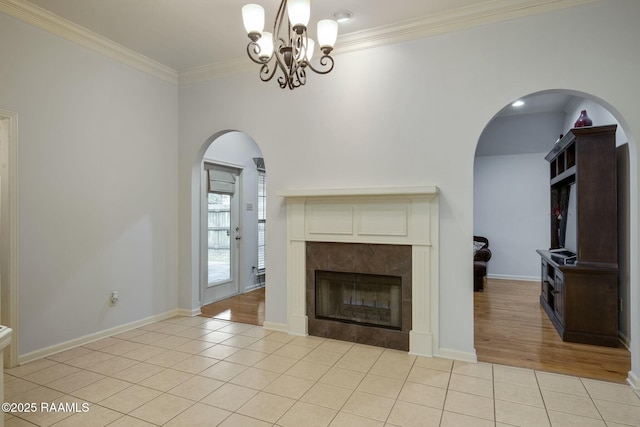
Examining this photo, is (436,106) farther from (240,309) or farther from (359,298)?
(240,309)

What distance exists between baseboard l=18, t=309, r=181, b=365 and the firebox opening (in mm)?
2073

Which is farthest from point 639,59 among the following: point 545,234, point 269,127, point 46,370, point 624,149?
point 46,370

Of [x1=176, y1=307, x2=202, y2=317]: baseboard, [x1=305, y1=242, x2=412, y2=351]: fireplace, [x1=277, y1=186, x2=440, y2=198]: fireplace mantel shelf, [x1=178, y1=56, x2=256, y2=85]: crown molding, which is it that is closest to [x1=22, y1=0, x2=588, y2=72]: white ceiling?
[x1=178, y1=56, x2=256, y2=85]: crown molding

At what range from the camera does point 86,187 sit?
12.2ft

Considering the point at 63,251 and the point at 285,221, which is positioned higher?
the point at 285,221

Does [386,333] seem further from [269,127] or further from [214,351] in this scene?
[269,127]

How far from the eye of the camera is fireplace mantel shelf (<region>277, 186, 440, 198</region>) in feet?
10.9

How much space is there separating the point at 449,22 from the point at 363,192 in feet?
5.80

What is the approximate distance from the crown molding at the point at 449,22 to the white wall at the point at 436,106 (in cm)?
6

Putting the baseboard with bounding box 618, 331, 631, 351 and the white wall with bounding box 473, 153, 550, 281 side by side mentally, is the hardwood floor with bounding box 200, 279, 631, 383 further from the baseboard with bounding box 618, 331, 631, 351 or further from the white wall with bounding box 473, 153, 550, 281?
the white wall with bounding box 473, 153, 550, 281

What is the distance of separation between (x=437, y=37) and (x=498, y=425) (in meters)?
3.24

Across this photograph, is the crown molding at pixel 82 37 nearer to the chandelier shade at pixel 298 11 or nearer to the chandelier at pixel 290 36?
the chandelier at pixel 290 36

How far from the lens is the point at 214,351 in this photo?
3502 millimetres

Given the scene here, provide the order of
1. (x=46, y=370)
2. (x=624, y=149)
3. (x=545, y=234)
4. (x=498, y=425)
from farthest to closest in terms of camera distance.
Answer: (x=545, y=234)
(x=624, y=149)
(x=46, y=370)
(x=498, y=425)
